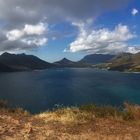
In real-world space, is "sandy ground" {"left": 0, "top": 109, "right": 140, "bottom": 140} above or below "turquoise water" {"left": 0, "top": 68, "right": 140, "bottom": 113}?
above

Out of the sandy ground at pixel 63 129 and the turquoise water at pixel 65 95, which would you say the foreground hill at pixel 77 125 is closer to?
the sandy ground at pixel 63 129

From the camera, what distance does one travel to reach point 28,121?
38.8ft

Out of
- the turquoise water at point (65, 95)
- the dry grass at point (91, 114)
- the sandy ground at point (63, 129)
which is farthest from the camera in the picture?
the turquoise water at point (65, 95)

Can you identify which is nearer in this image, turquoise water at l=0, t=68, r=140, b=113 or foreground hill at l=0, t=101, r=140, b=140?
foreground hill at l=0, t=101, r=140, b=140

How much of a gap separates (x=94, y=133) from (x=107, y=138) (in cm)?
71

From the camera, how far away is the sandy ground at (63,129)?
9.66 metres

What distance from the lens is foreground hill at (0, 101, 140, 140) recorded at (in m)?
9.77

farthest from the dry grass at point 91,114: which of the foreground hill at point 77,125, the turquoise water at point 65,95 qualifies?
the turquoise water at point 65,95

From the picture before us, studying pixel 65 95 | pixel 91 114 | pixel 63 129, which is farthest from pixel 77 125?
pixel 65 95

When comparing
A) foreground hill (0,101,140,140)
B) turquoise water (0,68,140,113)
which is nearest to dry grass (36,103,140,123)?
foreground hill (0,101,140,140)

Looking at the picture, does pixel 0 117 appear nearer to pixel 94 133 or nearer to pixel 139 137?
pixel 94 133

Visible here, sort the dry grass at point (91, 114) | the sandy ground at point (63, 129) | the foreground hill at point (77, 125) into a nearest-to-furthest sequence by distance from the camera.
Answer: the sandy ground at point (63, 129) → the foreground hill at point (77, 125) → the dry grass at point (91, 114)

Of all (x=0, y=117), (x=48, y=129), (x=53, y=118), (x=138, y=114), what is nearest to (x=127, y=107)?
(x=138, y=114)

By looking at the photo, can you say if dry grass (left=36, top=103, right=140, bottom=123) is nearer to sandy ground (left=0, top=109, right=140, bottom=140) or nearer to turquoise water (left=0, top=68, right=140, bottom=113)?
sandy ground (left=0, top=109, right=140, bottom=140)
